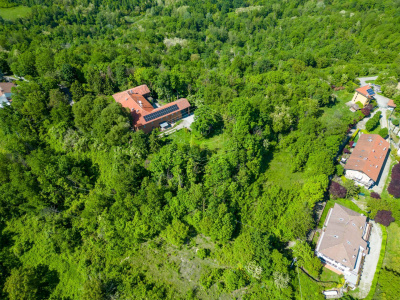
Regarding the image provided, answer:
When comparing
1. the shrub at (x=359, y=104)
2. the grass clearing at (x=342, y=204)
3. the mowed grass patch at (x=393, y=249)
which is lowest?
the mowed grass patch at (x=393, y=249)

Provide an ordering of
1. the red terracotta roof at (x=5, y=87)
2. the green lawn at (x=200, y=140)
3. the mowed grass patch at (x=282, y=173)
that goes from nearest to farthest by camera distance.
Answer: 1. the mowed grass patch at (x=282, y=173)
2. the green lawn at (x=200, y=140)
3. the red terracotta roof at (x=5, y=87)

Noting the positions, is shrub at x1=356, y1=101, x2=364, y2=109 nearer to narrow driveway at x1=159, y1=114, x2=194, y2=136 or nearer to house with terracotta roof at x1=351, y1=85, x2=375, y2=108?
house with terracotta roof at x1=351, y1=85, x2=375, y2=108

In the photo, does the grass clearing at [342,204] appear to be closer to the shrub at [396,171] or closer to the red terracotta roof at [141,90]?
the shrub at [396,171]

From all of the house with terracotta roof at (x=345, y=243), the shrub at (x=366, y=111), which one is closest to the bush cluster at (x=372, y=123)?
the shrub at (x=366, y=111)

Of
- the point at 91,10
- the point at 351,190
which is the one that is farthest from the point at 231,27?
the point at 351,190

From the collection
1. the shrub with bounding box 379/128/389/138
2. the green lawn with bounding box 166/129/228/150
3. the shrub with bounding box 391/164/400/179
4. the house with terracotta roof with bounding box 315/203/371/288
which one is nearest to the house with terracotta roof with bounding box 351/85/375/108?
the shrub with bounding box 379/128/389/138

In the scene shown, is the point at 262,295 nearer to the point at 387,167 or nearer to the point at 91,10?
the point at 387,167

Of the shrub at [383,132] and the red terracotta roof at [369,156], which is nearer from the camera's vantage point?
the red terracotta roof at [369,156]
